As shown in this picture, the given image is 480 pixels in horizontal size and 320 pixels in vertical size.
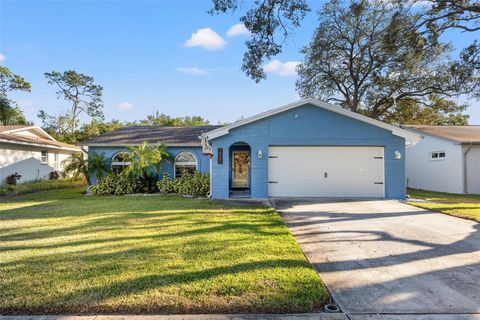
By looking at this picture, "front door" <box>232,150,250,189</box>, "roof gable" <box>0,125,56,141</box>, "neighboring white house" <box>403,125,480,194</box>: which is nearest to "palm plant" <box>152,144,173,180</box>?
→ "front door" <box>232,150,250,189</box>

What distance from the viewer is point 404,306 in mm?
3402

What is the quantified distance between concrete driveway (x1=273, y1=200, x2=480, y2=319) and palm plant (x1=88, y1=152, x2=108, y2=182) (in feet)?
32.9

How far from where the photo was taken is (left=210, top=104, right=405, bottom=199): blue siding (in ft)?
40.7

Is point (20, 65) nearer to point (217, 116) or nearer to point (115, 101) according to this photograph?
point (115, 101)

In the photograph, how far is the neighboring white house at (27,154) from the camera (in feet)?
54.4

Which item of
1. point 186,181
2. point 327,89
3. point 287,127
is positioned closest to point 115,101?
point 327,89

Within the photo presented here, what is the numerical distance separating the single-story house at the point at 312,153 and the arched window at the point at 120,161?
5.20m

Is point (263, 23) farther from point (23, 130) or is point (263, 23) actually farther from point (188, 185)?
point (23, 130)

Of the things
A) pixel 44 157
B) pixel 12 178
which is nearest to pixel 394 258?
pixel 12 178

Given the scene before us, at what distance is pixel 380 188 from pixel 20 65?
2760 centimetres

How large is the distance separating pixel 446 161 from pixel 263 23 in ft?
44.7

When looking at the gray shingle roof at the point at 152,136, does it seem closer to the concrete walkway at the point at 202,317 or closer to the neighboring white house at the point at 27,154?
the neighboring white house at the point at 27,154

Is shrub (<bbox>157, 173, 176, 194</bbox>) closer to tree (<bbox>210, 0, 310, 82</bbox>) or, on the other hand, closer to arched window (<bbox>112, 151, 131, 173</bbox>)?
arched window (<bbox>112, 151, 131, 173</bbox>)

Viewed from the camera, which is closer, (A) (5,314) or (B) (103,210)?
(A) (5,314)
